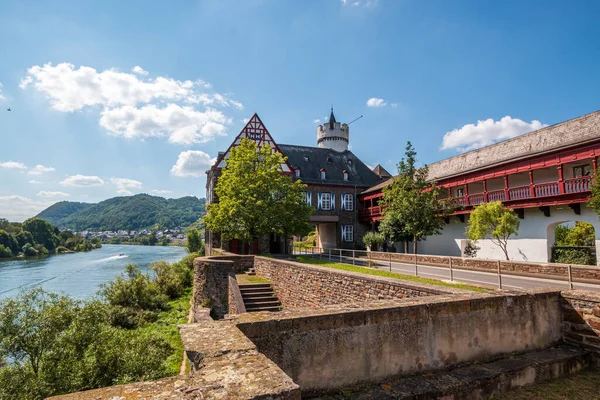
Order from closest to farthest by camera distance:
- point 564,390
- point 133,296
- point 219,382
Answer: point 219,382, point 564,390, point 133,296

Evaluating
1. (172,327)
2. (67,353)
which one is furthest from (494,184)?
(67,353)

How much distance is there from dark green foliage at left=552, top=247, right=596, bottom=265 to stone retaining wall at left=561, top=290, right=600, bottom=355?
15079 millimetres

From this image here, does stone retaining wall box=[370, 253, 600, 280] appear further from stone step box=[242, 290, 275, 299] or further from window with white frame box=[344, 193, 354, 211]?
window with white frame box=[344, 193, 354, 211]

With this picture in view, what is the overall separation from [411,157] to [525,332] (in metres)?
20.7

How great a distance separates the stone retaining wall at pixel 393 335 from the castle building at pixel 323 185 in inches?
1008

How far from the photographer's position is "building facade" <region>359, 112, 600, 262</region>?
1719 centimetres

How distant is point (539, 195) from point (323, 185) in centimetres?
1938

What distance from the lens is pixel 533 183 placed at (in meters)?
19.5

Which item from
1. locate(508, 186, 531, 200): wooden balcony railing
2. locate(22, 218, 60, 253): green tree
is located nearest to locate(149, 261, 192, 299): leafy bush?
locate(508, 186, 531, 200): wooden balcony railing

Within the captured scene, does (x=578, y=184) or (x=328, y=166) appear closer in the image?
(x=578, y=184)

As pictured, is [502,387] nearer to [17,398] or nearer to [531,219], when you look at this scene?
[17,398]

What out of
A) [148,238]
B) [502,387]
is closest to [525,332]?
[502,387]

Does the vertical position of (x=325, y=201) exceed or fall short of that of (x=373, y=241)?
it exceeds it

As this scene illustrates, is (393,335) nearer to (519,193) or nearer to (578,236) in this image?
(519,193)
